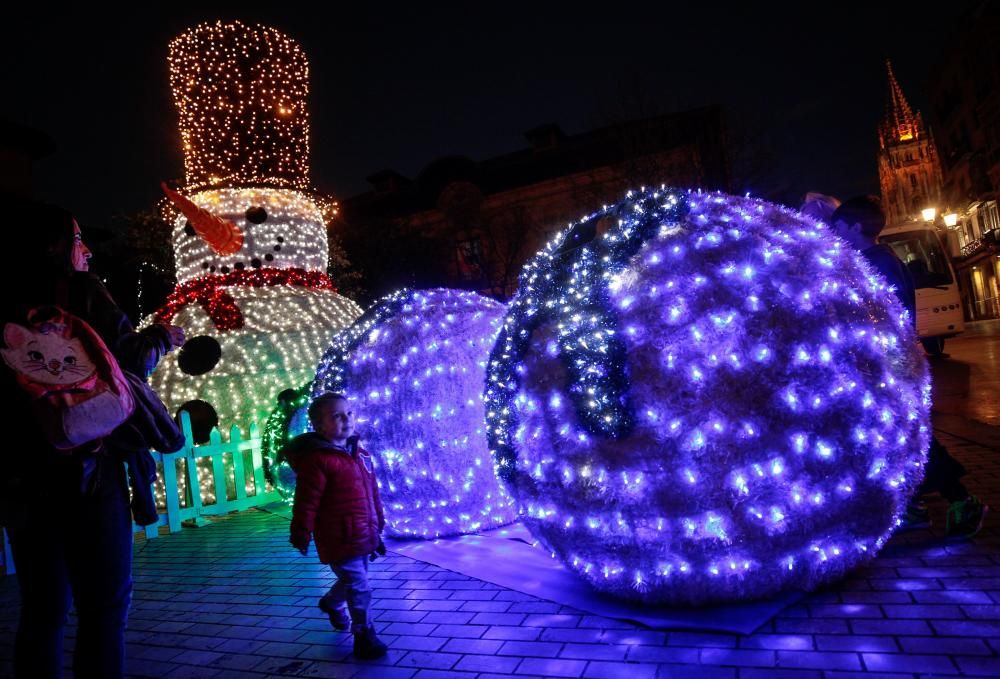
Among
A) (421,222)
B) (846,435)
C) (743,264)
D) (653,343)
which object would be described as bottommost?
(846,435)

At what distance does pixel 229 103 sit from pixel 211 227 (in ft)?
5.83

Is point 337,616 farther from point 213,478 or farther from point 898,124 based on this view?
point 898,124

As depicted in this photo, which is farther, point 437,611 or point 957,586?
point 437,611

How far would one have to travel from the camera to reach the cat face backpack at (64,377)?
2482 mm

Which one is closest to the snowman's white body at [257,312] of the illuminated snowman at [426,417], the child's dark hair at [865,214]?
the illuminated snowman at [426,417]

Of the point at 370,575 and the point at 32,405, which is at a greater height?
the point at 32,405

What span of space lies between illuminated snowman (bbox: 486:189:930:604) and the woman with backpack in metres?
2.07

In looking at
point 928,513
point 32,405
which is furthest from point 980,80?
point 32,405

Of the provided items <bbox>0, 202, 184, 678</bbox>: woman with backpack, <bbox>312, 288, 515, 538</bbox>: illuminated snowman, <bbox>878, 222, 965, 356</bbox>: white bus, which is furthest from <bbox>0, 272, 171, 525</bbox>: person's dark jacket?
<bbox>878, 222, 965, 356</bbox>: white bus

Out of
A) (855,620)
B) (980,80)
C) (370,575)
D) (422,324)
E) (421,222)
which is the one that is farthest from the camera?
(980,80)

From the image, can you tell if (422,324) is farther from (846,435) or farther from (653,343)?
(846,435)

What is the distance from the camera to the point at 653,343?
337 centimetres

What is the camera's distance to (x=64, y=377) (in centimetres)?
254

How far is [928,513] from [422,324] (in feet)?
13.3
